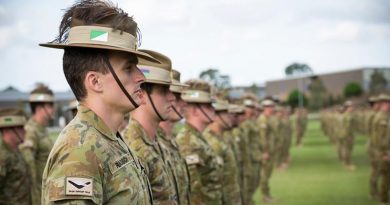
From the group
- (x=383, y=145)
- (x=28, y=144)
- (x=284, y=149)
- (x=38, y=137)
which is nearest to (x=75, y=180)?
(x=28, y=144)

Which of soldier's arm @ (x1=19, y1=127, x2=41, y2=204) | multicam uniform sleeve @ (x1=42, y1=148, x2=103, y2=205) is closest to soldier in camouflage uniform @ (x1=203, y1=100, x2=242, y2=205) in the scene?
soldier's arm @ (x1=19, y1=127, x2=41, y2=204)

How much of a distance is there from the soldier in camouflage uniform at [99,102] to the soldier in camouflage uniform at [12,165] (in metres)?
3.89

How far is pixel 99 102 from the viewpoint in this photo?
7.41 ft

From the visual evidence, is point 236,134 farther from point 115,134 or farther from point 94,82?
point 94,82

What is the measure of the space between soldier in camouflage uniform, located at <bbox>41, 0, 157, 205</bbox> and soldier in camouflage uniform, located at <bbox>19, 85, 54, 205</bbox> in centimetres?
469

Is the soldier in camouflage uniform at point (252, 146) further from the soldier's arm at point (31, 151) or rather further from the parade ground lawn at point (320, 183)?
the soldier's arm at point (31, 151)

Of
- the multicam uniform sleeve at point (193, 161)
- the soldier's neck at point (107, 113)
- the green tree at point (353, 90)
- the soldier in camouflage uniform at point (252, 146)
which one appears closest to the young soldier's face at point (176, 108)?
the multicam uniform sleeve at point (193, 161)

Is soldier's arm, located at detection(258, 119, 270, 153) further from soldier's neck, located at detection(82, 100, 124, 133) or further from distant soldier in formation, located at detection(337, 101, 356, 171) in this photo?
soldier's neck, located at detection(82, 100, 124, 133)

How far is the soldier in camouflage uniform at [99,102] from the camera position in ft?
6.66

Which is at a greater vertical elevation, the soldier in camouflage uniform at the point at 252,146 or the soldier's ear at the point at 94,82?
the soldier's ear at the point at 94,82

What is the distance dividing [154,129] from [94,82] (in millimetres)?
1626

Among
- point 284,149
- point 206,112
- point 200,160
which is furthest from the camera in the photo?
point 284,149

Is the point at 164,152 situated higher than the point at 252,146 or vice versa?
the point at 164,152

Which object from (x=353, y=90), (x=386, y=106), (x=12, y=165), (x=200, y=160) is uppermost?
(x=386, y=106)
